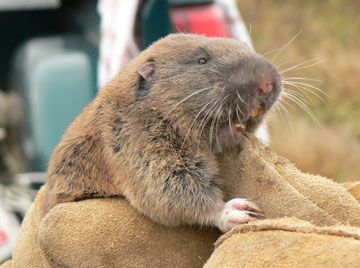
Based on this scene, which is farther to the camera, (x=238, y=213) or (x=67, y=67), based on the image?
A: (x=67, y=67)

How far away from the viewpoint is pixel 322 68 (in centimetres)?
1184

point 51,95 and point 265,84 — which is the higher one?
point 265,84

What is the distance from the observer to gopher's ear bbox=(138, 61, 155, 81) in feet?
7.24

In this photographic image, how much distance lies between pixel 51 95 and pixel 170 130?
2611 millimetres

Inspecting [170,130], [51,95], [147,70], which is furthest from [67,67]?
[170,130]

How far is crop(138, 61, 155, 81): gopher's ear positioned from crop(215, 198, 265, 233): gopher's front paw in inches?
17.2

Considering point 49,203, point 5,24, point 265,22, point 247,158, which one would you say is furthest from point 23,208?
point 265,22

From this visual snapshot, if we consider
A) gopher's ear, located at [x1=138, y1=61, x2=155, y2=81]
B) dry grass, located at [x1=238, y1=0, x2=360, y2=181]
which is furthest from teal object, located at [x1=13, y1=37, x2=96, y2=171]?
dry grass, located at [x1=238, y1=0, x2=360, y2=181]

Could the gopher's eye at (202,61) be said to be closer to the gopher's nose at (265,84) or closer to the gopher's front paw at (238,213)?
the gopher's nose at (265,84)

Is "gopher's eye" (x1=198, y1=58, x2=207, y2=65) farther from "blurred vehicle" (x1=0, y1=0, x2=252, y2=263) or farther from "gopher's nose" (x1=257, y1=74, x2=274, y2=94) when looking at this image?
"blurred vehicle" (x1=0, y1=0, x2=252, y2=263)

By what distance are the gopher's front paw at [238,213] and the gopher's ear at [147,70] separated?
1.43 feet

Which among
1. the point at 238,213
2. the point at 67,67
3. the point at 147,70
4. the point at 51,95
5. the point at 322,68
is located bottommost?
the point at 322,68

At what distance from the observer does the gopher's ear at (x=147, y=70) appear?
221 centimetres

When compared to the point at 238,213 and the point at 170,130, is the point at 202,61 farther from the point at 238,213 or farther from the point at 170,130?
the point at 238,213
